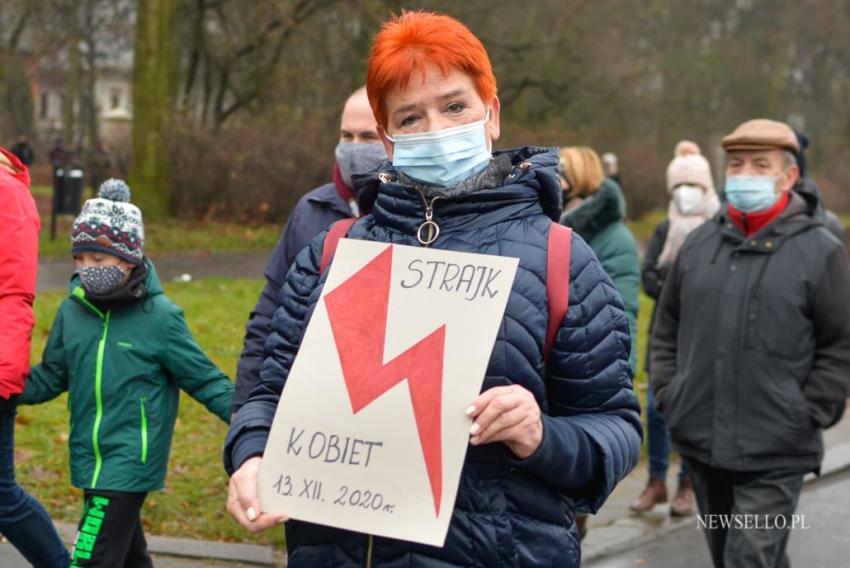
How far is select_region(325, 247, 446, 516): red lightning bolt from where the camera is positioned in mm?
2402

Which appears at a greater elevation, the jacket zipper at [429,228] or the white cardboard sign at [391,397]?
the jacket zipper at [429,228]

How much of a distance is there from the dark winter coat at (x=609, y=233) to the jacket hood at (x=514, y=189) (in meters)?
4.23

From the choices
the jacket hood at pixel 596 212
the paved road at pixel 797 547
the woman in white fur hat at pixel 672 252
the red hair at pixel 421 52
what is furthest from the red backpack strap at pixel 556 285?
the woman in white fur hat at pixel 672 252

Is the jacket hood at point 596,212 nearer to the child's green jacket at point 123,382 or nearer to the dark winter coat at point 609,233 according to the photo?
the dark winter coat at point 609,233

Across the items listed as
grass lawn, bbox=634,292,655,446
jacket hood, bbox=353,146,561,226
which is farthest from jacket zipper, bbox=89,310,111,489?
grass lawn, bbox=634,292,655,446

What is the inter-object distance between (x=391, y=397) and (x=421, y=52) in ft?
2.18

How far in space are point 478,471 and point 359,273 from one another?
0.43 m

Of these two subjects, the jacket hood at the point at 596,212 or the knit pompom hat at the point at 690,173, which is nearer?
the jacket hood at the point at 596,212

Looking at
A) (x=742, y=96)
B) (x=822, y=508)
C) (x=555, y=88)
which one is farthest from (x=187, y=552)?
(x=742, y=96)

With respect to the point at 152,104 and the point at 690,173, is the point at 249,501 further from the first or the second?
the point at 152,104

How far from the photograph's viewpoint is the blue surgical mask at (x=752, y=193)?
5.45 m

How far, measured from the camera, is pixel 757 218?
5.41 meters

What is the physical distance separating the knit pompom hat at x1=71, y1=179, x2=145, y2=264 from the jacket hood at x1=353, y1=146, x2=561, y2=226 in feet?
8.07

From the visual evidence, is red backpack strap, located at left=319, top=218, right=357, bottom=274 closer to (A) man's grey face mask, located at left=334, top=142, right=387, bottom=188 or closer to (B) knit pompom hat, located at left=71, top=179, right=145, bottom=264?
(A) man's grey face mask, located at left=334, top=142, right=387, bottom=188
